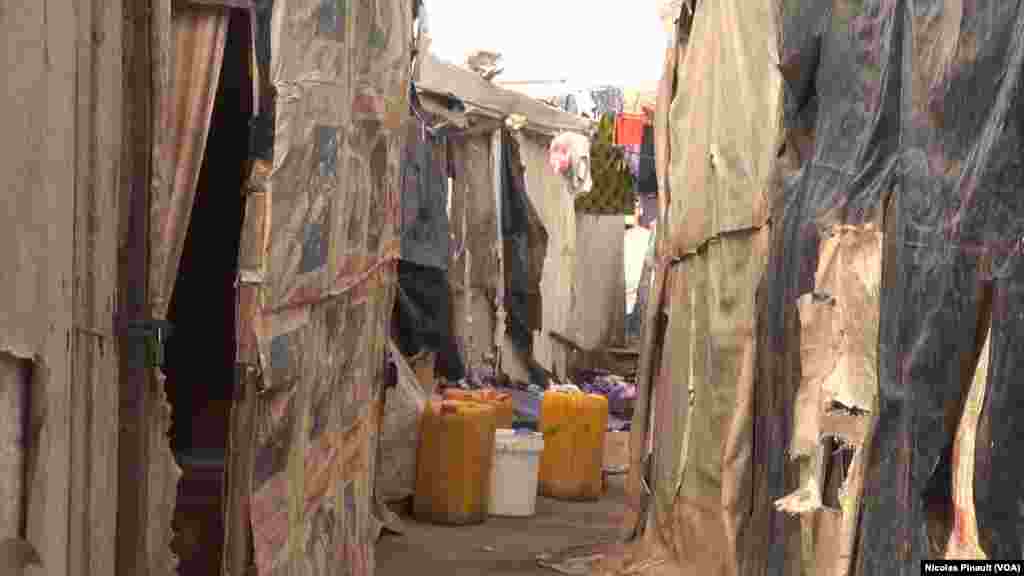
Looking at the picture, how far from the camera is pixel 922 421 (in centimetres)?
292

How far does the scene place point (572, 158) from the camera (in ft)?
43.6

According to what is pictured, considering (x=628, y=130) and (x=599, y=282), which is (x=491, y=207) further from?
(x=599, y=282)

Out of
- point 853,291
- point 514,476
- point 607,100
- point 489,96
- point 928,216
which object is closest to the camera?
point 928,216

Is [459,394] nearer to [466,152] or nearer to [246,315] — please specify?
[466,152]

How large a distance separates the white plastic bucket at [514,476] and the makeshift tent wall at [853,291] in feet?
8.07

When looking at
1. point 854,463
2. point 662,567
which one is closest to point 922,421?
point 854,463

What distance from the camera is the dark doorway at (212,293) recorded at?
6102mm

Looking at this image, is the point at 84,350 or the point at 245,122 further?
the point at 245,122

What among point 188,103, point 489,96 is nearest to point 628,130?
→ point 489,96

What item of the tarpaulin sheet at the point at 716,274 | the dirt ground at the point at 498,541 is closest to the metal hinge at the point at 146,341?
the tarpaulin sheet at the point at 716,274

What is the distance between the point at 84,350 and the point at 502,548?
523 cm

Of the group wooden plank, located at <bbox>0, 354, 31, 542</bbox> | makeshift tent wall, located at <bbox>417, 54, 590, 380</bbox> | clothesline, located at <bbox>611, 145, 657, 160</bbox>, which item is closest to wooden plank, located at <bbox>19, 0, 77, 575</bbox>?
wooden plank, located at <bbox>0, 354, 31, 542</bbox>

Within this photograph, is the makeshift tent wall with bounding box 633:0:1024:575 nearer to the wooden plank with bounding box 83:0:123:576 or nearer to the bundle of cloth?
the wooden plank with bounding box 83:0:123:576

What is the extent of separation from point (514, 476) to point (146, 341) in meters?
5.70
